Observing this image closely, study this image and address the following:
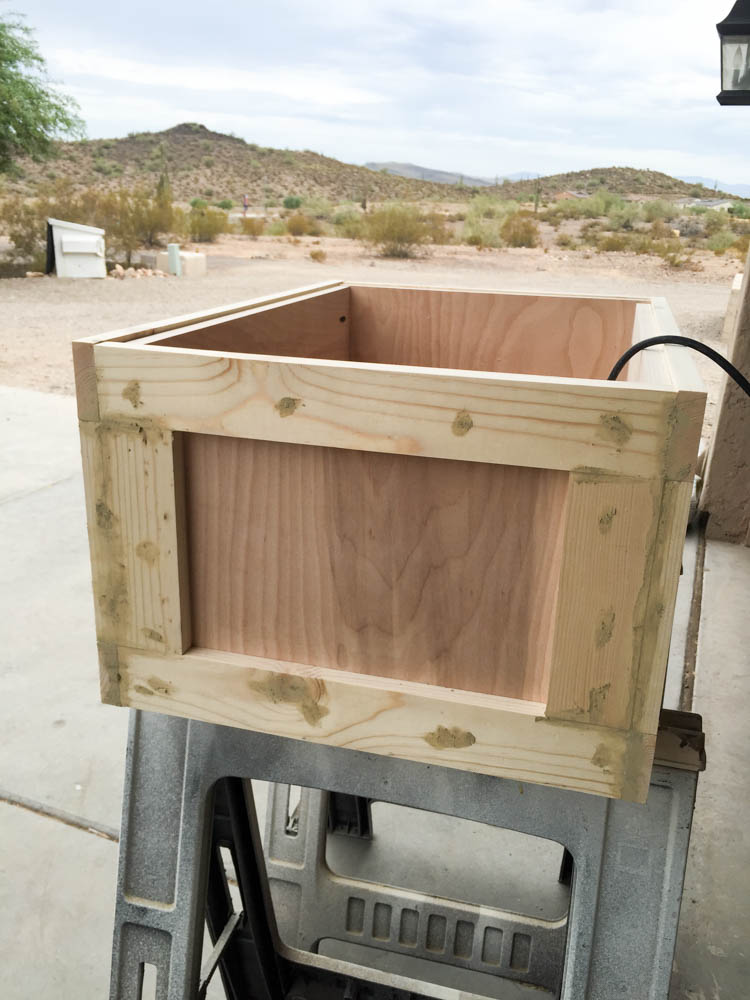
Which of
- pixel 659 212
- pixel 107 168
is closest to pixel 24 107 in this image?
pixel 659 212

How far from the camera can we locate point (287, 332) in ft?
4.46

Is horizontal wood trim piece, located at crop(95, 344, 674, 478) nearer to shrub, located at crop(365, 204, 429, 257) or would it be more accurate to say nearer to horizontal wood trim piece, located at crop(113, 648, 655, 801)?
horizontal wood trim piece, located at crop(113, 648, 655, 801)

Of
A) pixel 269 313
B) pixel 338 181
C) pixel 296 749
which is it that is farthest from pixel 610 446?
pixel 338 181

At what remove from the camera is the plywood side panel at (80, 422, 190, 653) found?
87cm

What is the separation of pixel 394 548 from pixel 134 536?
10.6 inches

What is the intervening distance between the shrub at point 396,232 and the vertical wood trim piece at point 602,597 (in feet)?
59.9

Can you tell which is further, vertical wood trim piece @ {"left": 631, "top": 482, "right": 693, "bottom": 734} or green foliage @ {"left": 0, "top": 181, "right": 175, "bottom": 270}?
green foliage @ {"left": 0, "top": 181, "right": 175, "bottom": 270}

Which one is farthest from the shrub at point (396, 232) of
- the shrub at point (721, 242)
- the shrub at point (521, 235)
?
the shrub at point (721, 242)

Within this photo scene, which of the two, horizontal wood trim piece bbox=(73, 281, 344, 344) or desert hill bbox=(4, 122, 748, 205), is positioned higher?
desert hill bbox=(4, 122, 748, 205)

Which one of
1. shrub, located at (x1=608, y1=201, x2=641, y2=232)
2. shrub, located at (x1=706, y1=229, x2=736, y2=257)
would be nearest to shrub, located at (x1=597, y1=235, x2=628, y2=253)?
shrub, located at (x1=706, y1=229, x2=736, y2=257)

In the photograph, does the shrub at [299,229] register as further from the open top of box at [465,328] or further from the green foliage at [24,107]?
the open top of box at [465,328]

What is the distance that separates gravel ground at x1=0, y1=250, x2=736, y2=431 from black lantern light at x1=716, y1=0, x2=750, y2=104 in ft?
7.28

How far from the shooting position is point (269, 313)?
4.19ft

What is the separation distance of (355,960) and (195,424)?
1173mm
